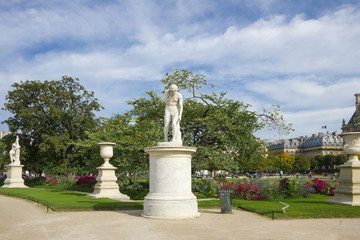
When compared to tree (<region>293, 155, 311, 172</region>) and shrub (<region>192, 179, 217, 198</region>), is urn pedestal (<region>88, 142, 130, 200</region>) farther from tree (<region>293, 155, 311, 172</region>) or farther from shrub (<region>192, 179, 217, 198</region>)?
tree (<region>293, 155, 311, 172</region>)

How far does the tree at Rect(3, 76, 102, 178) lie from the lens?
123 ft

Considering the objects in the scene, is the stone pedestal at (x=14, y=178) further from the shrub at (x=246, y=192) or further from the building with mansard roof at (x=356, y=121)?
the building with mansard roof at (x=356, y=121)

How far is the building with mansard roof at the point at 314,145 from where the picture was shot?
138875mm

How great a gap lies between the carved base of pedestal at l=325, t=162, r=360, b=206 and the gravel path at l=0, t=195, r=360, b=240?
434cm

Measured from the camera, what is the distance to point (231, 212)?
12.6 meters

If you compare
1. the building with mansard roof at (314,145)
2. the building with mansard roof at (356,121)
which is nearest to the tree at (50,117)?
the building with mansard roof at (356,121)

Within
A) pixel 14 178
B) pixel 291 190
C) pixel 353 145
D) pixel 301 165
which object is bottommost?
pixel 301 165

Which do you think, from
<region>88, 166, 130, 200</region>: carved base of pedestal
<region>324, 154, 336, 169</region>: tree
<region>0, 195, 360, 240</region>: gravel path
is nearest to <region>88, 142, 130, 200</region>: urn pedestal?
<region>88, 166, 130, 200</region>: carved base of pedestal

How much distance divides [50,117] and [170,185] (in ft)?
99.0

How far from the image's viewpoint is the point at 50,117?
3825cm

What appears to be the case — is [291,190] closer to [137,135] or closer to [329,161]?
[137,135]

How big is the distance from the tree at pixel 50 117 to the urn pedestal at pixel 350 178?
2809cm

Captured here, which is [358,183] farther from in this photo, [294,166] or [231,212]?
[294,166]

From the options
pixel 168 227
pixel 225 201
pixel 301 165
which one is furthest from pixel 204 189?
pixel 301 165
